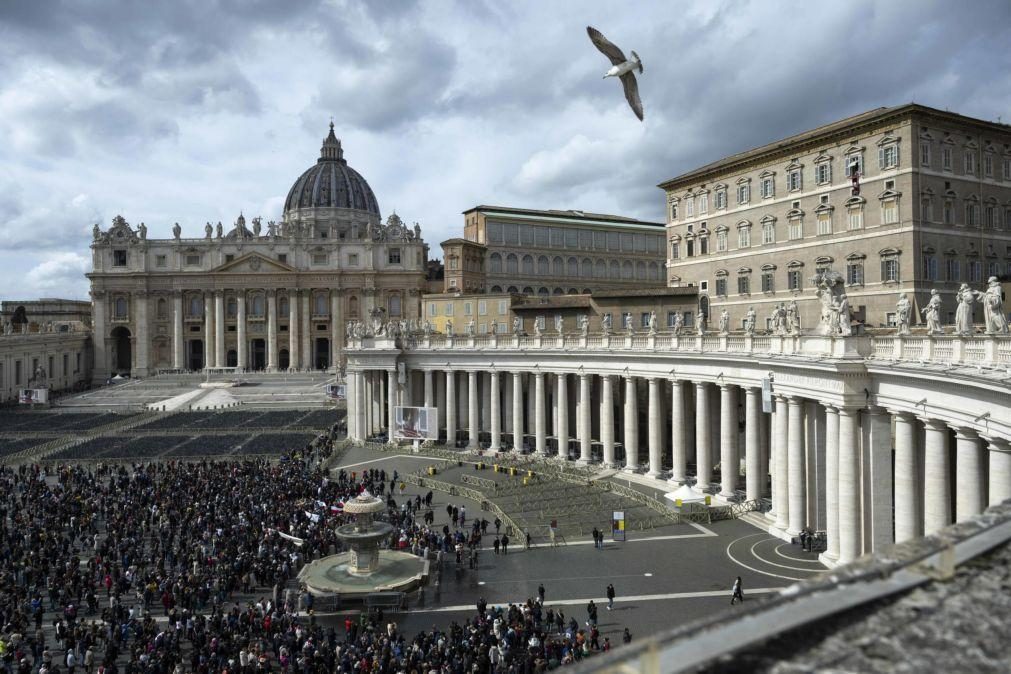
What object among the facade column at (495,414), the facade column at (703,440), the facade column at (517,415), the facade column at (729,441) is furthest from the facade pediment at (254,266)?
the facade column at (729,441)

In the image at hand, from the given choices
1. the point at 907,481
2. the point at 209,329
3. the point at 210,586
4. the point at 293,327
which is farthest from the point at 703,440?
the point at 209,329

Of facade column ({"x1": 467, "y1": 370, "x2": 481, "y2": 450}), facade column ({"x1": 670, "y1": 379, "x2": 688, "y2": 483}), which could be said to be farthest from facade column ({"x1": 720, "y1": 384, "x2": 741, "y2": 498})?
facade column ({"x1": 467, "y1": 370, "x2": 481, "y2": 450})

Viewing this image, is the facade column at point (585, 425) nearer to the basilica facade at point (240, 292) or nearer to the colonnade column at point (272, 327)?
the basilica facade at point (240, 292)

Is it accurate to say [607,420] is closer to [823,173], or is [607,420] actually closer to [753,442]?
[753,442]

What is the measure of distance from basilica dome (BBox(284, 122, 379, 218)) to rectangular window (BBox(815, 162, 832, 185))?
132 m

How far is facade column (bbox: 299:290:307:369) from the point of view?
13162 centimetres

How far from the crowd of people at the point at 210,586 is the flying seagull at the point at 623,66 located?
16478 mm

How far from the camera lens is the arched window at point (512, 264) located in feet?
370

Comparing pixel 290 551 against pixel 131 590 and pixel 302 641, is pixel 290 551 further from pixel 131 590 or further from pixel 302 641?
pixel 302 641

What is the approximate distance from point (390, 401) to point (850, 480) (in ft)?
146

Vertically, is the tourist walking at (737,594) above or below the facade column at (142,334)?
below

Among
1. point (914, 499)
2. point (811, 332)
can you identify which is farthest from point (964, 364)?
point (811, 332)

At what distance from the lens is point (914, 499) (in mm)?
25734

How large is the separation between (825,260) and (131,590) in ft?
156
